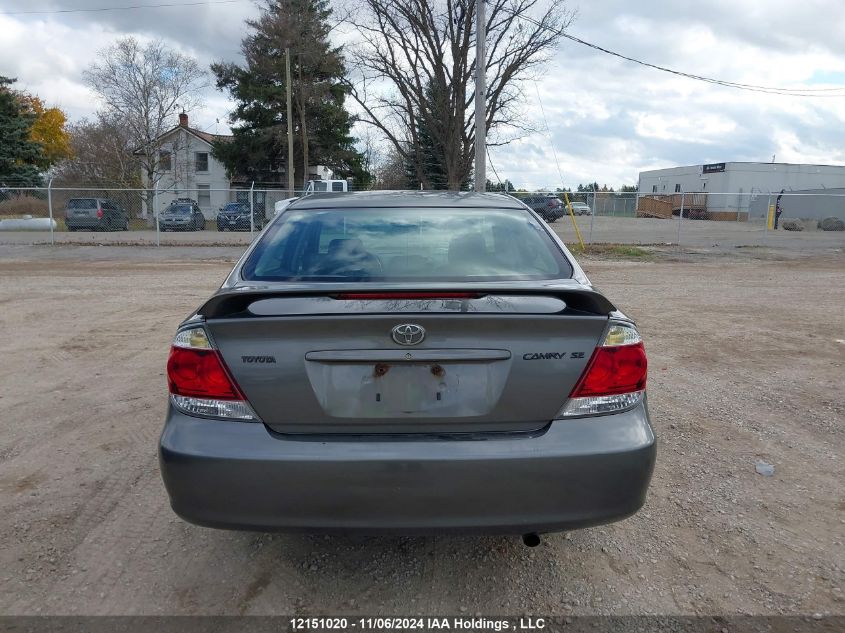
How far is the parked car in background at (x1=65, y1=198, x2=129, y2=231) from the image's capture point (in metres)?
24.7

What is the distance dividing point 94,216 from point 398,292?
84.7ft

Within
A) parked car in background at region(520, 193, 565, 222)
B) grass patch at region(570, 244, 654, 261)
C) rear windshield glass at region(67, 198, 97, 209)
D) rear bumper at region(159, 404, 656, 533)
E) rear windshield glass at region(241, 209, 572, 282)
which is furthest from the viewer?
parked car in background at region(520, 193, 565, 222)

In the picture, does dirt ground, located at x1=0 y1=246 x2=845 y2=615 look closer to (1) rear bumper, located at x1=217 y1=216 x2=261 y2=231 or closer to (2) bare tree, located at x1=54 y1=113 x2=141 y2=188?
(1) rear bumper, located at x1=217 y1=216 x2=261 y2=231

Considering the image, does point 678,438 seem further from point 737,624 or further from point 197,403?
point 197,403

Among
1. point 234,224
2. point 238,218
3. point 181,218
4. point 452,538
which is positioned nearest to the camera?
point 452,538

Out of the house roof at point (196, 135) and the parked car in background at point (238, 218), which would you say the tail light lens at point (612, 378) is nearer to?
the parked car in background at point (238, 218)

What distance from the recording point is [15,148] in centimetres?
4309

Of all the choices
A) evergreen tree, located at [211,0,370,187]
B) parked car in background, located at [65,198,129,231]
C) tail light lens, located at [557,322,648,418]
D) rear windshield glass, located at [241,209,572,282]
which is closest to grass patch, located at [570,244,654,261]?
rear windshield glass, located at [241,209,572,282]

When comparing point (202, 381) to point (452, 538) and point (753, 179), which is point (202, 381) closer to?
point (452, 538)

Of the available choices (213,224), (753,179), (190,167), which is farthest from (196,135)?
(753,179)

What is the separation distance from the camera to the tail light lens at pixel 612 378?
2414 mm

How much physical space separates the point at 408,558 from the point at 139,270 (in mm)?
13269

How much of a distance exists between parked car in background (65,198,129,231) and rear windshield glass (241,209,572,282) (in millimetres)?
24169

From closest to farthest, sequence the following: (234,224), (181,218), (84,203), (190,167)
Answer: (84,203)
(234,224)
(181,218)
(190,167)
